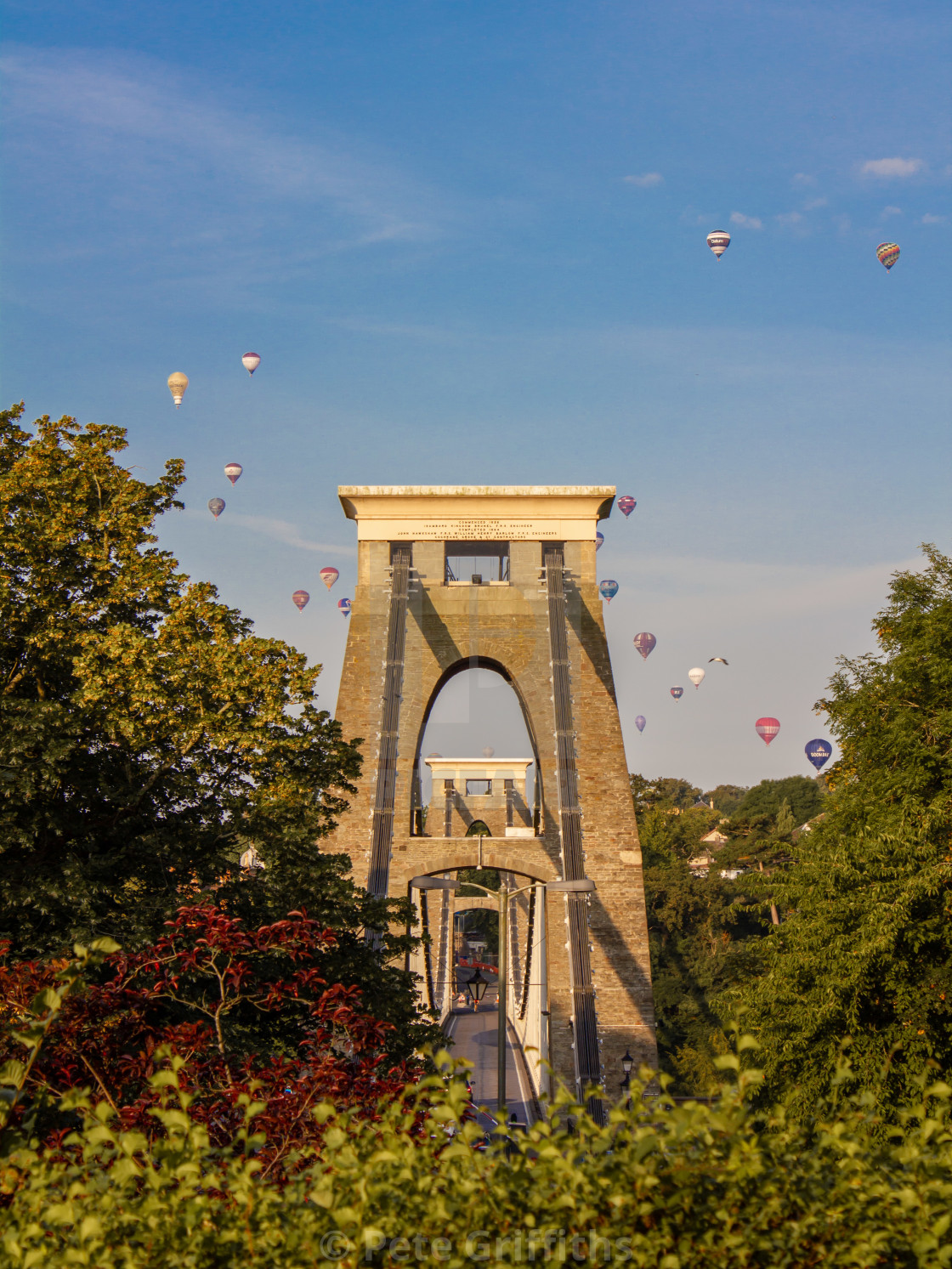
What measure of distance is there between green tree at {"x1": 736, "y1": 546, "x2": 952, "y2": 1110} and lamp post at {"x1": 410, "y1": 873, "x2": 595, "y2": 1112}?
12.1ft

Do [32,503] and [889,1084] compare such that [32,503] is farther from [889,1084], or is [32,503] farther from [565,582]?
[565,582]

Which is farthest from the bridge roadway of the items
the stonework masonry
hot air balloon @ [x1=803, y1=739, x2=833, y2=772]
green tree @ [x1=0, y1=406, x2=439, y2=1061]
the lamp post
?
hot air balloon @ [x1=803, y1=739, x2=833, y2=772]

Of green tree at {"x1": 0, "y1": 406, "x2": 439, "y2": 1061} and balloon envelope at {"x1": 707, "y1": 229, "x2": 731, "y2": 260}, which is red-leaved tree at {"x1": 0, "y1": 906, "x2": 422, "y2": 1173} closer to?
green tree at {"x1": 0, "y1": 406, "x2": 439, "y2": 1061}

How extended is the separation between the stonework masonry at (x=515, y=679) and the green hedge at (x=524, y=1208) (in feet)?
97.3

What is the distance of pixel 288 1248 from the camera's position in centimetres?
378

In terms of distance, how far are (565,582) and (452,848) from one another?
9.46m

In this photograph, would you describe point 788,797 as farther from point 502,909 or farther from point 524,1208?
point 524,1208

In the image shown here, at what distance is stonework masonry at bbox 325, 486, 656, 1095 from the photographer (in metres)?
33.8

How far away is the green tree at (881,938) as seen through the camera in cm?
1539

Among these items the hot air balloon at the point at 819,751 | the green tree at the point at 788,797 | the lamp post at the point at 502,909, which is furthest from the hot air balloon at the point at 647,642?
the green tree at the point at 788,797

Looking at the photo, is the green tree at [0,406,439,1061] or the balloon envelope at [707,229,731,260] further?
the balloon envelope at [707,229,731,260]

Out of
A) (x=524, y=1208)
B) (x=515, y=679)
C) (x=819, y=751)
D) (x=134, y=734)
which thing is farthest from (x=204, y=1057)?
(x=819, y=751)

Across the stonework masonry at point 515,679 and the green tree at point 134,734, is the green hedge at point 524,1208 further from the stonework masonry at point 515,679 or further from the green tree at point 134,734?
the stonework masonry at point 515,679

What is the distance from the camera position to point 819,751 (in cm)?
5528
